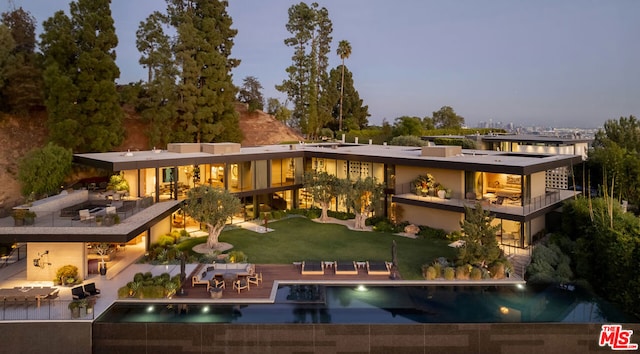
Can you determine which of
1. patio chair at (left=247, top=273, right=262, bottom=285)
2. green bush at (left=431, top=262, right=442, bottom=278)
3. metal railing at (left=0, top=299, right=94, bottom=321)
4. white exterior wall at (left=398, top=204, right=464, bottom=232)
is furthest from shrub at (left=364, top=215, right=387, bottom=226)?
metal railing at (left=0, top=299, right=94, bottom=321)

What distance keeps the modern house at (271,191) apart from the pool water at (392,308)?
441 cm

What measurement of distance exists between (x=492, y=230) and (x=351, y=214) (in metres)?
12.5

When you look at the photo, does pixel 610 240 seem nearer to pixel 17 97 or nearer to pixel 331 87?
pixel 17 97

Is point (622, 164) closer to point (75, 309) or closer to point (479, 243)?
point (479, 243)

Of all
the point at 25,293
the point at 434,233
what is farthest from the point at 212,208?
the point at 434,233

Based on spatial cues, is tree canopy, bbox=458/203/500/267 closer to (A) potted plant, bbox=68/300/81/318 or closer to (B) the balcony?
(B) the balcony

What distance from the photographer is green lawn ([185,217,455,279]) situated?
20.8 meters

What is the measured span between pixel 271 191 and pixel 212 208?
819cm

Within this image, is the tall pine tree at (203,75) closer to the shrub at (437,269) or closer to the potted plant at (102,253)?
the potted plant at (102,253)

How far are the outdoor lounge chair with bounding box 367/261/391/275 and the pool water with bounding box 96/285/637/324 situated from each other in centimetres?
133

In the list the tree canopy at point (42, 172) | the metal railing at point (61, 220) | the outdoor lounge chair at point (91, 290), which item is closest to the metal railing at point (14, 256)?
the metal railing at point (61, 220)

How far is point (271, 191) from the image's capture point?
98.3 feet

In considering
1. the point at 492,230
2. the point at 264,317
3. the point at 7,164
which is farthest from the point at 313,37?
the point at 264,317

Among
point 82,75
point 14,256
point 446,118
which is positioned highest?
point 446,118
